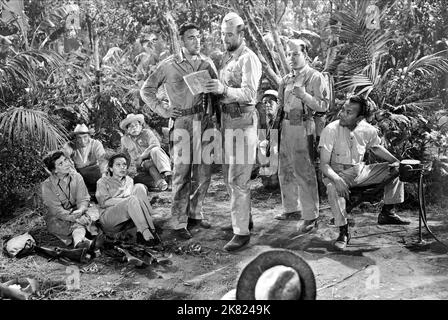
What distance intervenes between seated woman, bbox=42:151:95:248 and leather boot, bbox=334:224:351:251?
2316 mm

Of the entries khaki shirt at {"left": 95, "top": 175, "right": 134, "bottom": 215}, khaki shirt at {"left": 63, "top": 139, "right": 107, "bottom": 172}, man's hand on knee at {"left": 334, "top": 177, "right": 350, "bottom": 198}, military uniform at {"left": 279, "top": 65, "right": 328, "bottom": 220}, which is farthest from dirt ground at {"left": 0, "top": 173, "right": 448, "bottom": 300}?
khaki shirt at {"left": 63, "top": 139, "right": 107, "bottom": 172}

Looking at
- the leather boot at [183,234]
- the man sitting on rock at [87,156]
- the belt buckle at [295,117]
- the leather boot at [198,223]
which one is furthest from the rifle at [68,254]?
the belt buckle at [295,117]

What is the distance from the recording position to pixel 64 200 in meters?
5.04

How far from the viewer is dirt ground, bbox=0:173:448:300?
3.69 meters

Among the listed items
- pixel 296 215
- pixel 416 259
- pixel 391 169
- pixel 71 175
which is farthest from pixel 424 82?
pixel 71 175

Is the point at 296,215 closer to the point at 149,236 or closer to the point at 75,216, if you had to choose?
the point at 149,236

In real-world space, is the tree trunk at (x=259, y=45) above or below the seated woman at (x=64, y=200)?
above

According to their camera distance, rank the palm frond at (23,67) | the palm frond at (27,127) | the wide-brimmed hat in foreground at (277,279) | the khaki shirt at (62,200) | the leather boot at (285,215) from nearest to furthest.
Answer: the wide-brimmed hat in foreground at (277,279), the khaki shirt at (62,200), the leather boot at (285,215), the palm frond at (27,127), the palm frond at (23,67)

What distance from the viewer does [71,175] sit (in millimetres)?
5035

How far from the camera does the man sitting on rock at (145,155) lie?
21.7 feet

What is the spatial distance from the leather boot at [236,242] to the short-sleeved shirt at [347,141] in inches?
42.7

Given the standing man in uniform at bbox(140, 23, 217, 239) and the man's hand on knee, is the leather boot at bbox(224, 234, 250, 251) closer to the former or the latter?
the standing man in uniform at bbox(140, 23, 217, 239)

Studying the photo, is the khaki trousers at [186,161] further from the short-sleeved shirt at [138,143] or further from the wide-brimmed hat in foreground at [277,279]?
the wide-brimmed hat in foreground at [277,279]

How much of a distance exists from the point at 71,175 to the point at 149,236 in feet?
3.41
